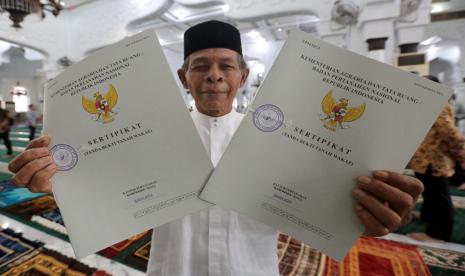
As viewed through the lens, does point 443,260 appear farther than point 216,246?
Yes

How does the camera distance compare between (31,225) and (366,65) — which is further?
(31,225)

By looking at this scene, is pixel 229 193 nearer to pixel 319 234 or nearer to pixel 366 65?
pixel 319 234

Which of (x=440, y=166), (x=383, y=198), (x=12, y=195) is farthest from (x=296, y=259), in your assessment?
(x=12, y=195)

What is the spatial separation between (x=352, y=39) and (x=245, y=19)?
1.91 m

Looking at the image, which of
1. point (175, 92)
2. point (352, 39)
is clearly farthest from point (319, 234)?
point (352, 39)

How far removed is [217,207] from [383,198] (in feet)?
1.40

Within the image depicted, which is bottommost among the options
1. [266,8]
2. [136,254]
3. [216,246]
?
[136,254]

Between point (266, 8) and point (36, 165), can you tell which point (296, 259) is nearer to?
point (36, 165)

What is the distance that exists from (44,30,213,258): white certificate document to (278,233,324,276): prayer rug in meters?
1.40

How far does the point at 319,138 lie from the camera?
0.51 metres

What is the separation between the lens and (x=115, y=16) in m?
5.79

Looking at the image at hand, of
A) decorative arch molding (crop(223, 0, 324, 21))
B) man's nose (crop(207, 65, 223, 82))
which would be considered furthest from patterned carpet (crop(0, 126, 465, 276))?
decorative arch molding (crop(223, 0, 324, 21))

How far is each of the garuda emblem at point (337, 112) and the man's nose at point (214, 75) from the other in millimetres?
365

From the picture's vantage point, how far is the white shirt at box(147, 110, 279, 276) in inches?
27.6
